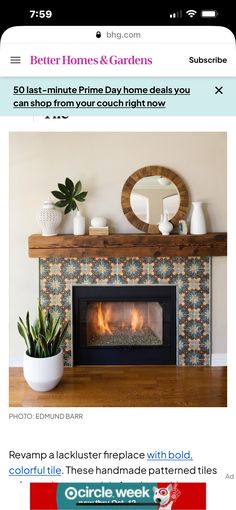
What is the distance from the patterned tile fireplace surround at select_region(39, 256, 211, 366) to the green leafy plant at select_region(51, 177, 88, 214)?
0.23m

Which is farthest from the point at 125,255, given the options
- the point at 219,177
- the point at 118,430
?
the point at 118,430

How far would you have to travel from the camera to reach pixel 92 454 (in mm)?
497

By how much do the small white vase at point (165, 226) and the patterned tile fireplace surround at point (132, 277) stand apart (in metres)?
0.12

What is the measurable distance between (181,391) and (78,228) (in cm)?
74

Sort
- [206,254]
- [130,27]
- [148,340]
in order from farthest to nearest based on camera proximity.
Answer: [148,340] < [206,254] < [130,27]

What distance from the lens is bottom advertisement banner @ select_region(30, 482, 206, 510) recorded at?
1.59 ft

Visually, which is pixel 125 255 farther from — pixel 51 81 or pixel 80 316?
pixel 51 81

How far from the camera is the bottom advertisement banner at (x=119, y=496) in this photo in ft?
1.59

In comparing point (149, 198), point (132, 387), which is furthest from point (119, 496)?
point (149, 198)

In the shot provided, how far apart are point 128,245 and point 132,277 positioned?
15 centimetres

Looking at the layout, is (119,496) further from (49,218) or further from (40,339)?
(49,218)
